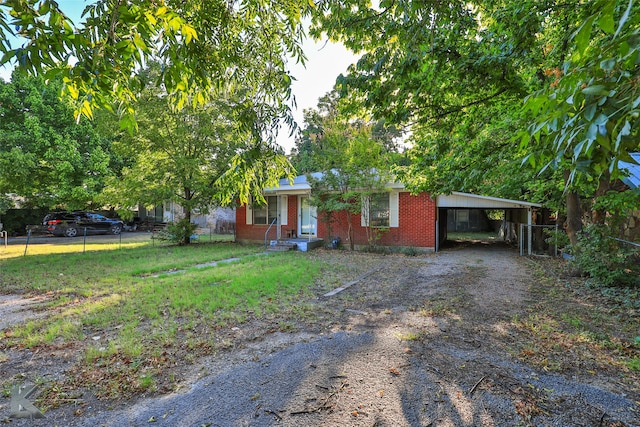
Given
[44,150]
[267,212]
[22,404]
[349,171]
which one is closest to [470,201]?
[349,171]

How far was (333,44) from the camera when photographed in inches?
219

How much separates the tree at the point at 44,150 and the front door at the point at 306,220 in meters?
9.72

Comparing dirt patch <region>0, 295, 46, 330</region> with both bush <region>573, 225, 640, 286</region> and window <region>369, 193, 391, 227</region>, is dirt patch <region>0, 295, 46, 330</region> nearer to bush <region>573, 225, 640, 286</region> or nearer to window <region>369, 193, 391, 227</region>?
bush <region>573, 225, 640, 286</region>

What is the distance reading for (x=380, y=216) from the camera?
12719 mm

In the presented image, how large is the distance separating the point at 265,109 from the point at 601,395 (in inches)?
157

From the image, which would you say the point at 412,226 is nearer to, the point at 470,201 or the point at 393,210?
the point at 393,210

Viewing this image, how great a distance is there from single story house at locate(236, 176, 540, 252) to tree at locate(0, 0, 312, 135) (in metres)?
7.79

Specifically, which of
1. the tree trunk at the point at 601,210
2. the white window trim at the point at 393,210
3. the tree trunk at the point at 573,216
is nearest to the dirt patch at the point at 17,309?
the white window trim at the point at 393,210

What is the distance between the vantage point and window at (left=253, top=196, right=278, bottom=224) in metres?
15.0

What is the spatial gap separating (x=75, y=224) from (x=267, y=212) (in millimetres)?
12247

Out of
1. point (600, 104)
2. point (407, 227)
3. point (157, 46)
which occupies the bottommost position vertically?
point (407, 227)

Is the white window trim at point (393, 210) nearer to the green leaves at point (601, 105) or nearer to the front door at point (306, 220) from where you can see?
the front door at point (306, 220)

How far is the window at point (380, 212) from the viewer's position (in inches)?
493

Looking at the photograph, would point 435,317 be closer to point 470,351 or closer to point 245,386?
point 470,351
